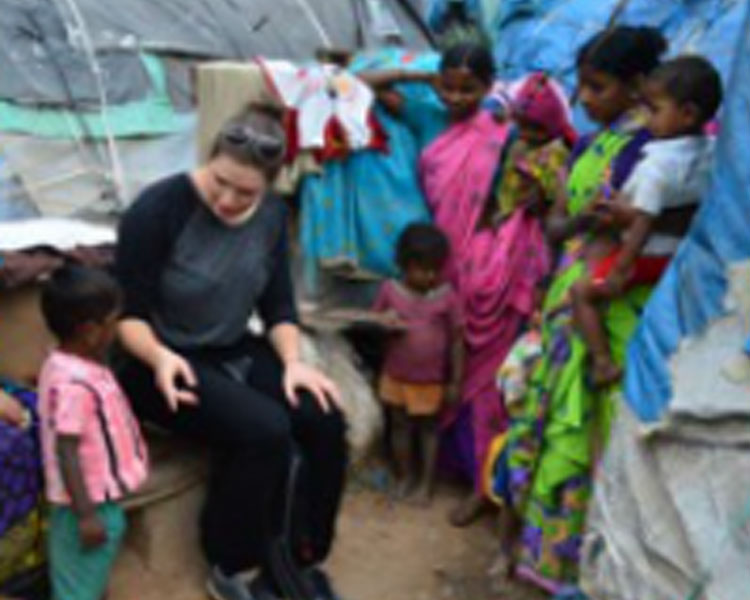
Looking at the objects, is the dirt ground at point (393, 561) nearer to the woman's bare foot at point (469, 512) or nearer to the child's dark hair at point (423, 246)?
the woman's bare foot at point (469, 512)

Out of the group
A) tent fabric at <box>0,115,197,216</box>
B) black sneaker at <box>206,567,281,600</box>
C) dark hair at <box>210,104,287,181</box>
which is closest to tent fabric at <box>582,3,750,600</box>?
black sneaker at <box>206,567,281,600</box>

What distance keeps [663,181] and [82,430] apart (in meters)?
1.60

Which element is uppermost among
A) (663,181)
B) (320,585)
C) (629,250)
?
(663,181)

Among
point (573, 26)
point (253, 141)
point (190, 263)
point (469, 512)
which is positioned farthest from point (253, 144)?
point (573, 26)

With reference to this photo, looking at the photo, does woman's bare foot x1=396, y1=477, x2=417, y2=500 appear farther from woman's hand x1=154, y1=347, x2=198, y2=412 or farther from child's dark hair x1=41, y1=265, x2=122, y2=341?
child's dark hair x1=41, y1=265, x2=122, y2=341

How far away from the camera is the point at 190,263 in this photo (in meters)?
2.88

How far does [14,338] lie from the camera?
3.14 metres

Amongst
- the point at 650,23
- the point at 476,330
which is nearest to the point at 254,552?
the point at 476,330

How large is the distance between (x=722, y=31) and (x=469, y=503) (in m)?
1.99

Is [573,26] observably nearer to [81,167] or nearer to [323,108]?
[323,108]

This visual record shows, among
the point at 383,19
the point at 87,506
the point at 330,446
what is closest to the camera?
the point at 87,506

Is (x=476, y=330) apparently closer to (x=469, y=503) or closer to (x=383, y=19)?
(x=469, y=503)

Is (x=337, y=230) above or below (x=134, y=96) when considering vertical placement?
below

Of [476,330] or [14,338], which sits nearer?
[14,338]
